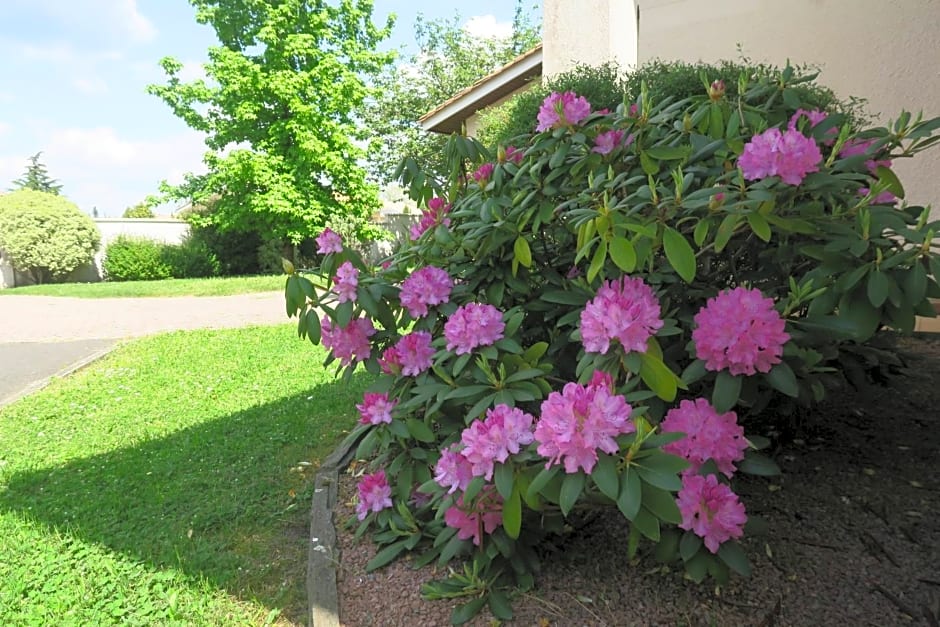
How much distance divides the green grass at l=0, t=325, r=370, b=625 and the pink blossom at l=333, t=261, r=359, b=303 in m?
1.16

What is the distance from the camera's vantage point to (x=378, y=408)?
208cm

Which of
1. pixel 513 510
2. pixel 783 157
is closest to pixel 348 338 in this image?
pixel 513 510

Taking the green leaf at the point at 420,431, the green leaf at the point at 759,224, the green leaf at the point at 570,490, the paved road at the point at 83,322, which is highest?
the green leaf at the point at 759,224

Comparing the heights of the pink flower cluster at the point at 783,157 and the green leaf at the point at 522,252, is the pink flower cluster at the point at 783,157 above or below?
above

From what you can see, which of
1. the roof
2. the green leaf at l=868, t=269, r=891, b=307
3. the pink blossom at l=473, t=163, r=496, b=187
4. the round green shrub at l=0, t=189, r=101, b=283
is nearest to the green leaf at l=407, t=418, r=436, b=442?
the pink blossom at l=473, t=163, r=496, b=187

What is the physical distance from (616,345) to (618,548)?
0.96m

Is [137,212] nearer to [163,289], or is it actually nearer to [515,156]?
[163,289]

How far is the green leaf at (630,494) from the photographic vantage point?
1.22 meters

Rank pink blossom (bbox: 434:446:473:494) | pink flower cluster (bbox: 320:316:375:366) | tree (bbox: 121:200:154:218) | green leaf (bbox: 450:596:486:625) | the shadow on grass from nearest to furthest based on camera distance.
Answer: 1. pink blossom (bbox: 434:446:473:494)
2. green leaf (bbox: 450:596:486:625)
3. pink flower cluster (bbox: 320:316:375:366)
4. the shadow on grass
5. tree (bbox: 121:200:154:218)

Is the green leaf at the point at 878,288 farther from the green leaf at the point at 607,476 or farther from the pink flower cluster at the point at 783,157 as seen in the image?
the green leaf at the point at 607,476

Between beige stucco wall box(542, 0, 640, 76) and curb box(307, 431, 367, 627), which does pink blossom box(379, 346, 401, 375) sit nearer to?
curb box(307, 431, 367, 627)

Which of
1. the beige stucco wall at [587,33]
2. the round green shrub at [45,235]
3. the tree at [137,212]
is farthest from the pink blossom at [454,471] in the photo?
the tree at [137,212]

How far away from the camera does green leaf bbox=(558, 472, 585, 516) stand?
4.14ft

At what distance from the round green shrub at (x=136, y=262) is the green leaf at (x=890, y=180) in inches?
718
